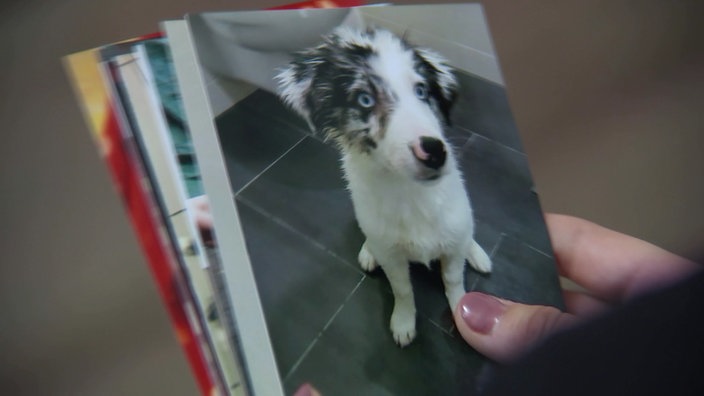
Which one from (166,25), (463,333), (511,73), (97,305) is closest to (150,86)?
(166,25)

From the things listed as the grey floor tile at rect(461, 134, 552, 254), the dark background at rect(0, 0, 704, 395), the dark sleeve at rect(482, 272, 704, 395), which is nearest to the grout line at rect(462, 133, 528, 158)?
the grey floor tile at rect(461, 134, 552, 254)

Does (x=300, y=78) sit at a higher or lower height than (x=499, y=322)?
higher

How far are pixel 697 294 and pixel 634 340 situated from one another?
4cm

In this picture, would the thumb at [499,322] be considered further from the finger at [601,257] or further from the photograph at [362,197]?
the finger at [601,257]

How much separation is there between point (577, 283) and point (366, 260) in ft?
0.84

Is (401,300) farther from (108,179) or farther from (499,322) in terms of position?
(108,179)

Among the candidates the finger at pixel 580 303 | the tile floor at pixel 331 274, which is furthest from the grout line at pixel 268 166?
the finger at pixel 580 303

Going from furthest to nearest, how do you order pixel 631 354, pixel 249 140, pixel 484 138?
pixel 484 138
pixel 249 140
pixel 631 354

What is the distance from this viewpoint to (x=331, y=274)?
37 centimetres

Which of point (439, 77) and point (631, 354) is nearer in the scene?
point (631, 354)

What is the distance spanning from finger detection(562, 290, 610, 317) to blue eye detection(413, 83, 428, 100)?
0.21 m

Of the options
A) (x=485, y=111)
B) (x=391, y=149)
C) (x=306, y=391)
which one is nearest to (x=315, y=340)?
(x=306, y=391)

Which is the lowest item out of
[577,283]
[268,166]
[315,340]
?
[577,283]

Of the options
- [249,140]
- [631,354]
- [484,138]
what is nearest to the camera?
[631,354]
